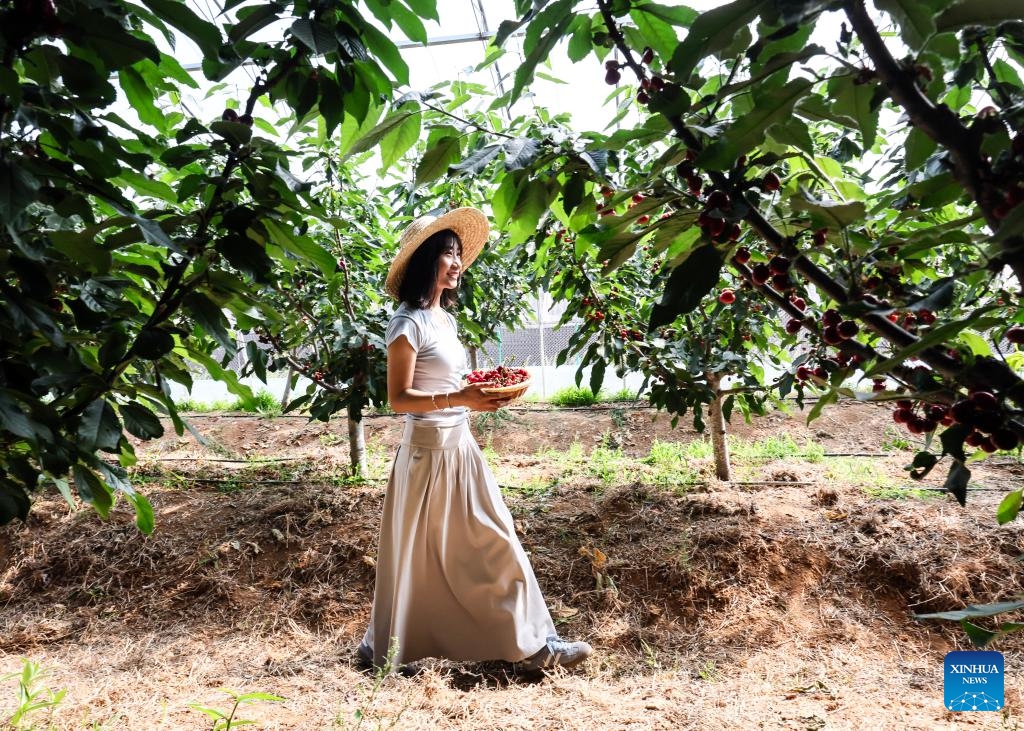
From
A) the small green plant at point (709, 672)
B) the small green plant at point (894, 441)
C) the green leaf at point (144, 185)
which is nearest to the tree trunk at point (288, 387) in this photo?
the small green plant at point (709, 672)

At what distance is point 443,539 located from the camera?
6.97 feet

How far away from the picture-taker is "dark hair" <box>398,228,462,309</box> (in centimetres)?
210

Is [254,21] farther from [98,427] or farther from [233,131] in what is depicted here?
[98,427]

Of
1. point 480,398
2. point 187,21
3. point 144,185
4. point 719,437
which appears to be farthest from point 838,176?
point 719,437

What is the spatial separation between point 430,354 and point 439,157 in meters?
1.19

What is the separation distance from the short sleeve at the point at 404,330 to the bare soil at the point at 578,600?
0.72m

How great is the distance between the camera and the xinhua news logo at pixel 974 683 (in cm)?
162

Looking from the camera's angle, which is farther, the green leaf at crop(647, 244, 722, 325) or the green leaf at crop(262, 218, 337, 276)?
the green leaf at crop(262, 218, 337, 276)

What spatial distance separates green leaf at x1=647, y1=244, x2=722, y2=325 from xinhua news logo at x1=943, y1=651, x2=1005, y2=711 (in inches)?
57.4

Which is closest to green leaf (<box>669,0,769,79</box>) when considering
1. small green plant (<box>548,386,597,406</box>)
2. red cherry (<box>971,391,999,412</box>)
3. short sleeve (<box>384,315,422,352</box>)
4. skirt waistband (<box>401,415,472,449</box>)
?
red cherry (<box>971,391,999,412</box>)

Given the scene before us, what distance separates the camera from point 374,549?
3076mm

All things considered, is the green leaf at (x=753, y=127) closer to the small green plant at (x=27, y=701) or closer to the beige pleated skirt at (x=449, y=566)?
the small green plant at (x=27, y=701)

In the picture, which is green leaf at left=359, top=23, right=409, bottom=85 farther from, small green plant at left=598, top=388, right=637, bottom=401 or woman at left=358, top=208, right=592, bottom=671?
small green plant at left=598, top=388, right=637, bottom=401

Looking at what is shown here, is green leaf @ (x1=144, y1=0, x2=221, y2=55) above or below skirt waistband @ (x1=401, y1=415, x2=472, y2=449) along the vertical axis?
above
